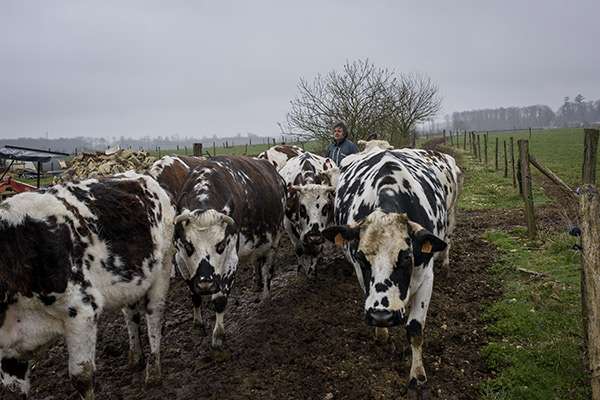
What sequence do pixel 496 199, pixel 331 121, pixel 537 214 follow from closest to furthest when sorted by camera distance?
1. pixel 537 214
2. pixel 496 199
3. pixel 331 121

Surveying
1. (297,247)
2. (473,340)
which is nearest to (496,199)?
(297,247)

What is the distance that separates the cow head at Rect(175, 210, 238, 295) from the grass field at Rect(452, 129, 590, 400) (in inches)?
116

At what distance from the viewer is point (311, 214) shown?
23.4 feet

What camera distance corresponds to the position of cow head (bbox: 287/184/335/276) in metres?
7.07

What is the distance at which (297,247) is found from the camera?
773cm

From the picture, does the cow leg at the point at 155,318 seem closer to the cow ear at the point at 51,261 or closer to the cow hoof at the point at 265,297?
the cow ear at the point at 51,261

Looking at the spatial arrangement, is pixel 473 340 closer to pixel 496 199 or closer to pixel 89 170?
pixel 496 199

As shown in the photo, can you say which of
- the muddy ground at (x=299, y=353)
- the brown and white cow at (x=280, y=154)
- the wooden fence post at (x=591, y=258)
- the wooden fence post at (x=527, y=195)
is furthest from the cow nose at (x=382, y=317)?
the brown and white cow at (x=280, y=154)

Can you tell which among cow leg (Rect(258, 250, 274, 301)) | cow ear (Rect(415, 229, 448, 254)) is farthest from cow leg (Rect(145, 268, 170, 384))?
cow ear (Rect(415, 229, 448, 254))

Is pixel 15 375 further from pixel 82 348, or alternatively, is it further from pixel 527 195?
pixel 527 195

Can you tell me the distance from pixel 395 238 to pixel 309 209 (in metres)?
3.31

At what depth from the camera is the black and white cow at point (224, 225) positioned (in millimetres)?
4840

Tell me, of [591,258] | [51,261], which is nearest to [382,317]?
[591,258]

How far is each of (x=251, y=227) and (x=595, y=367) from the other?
163 inches
